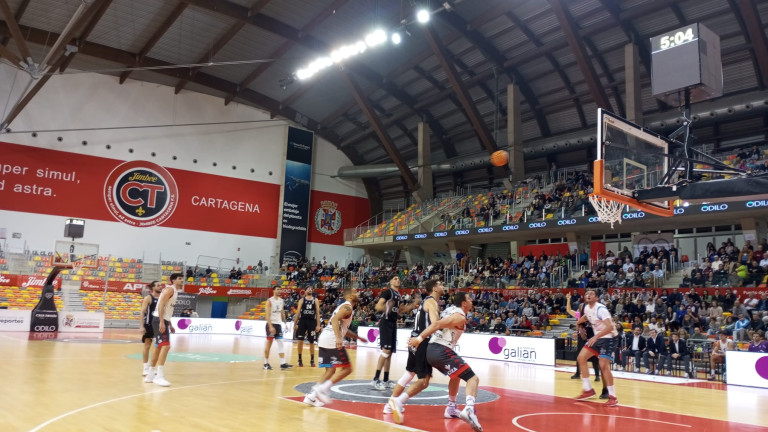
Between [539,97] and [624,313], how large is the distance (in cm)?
1563

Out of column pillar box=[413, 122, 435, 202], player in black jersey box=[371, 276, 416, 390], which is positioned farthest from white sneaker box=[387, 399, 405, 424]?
column pillar box=[413, 122, 435, 202]

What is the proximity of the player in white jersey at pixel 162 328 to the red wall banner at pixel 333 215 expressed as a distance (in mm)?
30315

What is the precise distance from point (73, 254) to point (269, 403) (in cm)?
2107

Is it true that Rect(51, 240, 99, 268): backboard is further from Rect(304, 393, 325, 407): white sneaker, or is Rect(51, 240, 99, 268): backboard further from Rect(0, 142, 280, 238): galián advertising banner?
Rect(304, 393, 325, 407): white sneaker

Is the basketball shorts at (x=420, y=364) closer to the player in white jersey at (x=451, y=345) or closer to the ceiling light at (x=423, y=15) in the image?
the player in white jersey at (x=451, y=345)

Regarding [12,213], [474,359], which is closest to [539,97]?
[474,359]

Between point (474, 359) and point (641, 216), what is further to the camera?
point (641, 216)

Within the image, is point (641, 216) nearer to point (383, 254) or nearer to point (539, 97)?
point (539, 97)

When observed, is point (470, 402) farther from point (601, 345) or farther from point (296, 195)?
point (296, 195)

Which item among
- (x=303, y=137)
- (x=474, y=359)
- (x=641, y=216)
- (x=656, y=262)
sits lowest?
(x=474, y=359)

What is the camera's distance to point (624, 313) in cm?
1994

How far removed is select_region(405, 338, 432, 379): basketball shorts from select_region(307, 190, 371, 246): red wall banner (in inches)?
1299

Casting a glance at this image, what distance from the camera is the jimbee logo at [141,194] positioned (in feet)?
110

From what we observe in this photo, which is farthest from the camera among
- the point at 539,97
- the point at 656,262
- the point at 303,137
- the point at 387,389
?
the point at 303,137
